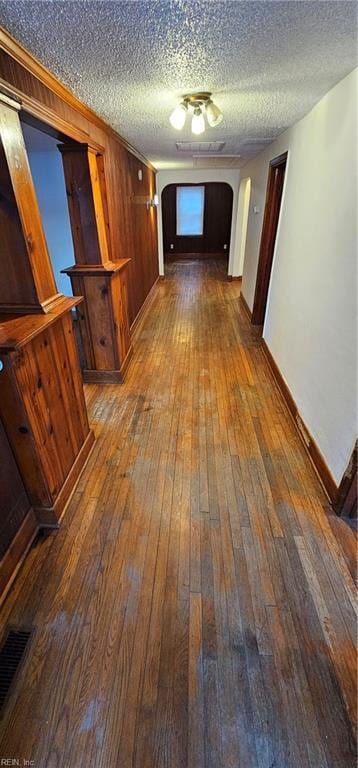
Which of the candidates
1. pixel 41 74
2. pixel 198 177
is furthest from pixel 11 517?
pixel 198 177

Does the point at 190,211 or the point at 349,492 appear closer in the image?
the point at 349,492

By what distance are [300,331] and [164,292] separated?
4059 millimetres

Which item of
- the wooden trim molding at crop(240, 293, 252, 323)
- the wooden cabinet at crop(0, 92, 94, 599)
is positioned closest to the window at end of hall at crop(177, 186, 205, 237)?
the wooden trim molding at crop(240, 293, 252, 323)

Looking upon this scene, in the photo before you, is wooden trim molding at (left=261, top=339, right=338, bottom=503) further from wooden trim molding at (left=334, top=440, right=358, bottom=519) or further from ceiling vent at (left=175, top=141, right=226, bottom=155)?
ceiling vent at (left=175, top=141, right=226, bottom=155)

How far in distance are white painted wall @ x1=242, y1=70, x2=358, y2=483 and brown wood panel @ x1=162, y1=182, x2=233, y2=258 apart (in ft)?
19.2

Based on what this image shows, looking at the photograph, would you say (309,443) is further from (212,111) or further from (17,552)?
(212,111)

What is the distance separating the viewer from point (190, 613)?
4.36 feet

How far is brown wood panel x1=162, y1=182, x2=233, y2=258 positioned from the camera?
8188 millimetres

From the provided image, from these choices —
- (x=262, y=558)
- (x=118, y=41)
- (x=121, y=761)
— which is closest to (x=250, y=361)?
(x=262, y=558)

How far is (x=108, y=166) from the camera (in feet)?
9.05

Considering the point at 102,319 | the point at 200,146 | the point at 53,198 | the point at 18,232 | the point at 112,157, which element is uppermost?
the point at 200,146

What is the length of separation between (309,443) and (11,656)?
6.20ft

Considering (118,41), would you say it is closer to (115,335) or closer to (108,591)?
(115,335)

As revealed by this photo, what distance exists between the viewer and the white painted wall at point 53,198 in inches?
157
